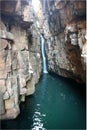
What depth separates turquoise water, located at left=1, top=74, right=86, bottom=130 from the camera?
11750 mm

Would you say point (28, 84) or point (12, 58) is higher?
point (12, 58)

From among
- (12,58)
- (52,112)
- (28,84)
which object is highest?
(12,58)

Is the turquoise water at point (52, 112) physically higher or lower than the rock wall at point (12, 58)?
lower

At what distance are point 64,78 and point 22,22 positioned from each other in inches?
586

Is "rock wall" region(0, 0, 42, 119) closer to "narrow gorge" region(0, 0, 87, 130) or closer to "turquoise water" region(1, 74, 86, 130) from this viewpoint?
"narrow gorge" region(0, 0, 87, 130)

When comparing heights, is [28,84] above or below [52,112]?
above

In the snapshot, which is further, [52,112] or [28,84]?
[28,84]

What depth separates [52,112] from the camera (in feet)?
46.2

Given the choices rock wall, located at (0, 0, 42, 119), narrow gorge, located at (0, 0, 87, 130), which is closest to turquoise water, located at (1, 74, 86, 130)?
narrow gorge, located at (0, 0, 87, 130)

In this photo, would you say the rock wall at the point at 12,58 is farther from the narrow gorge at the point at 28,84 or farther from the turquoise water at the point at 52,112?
the turquoise water at the point at 52,112

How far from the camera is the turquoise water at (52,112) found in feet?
38.5

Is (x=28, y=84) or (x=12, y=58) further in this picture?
(x=28, y=84)

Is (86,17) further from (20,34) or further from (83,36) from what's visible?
(20,34)

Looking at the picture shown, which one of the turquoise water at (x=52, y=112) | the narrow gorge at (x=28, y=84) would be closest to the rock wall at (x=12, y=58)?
the narrow gorge at (x=28, y=84)
